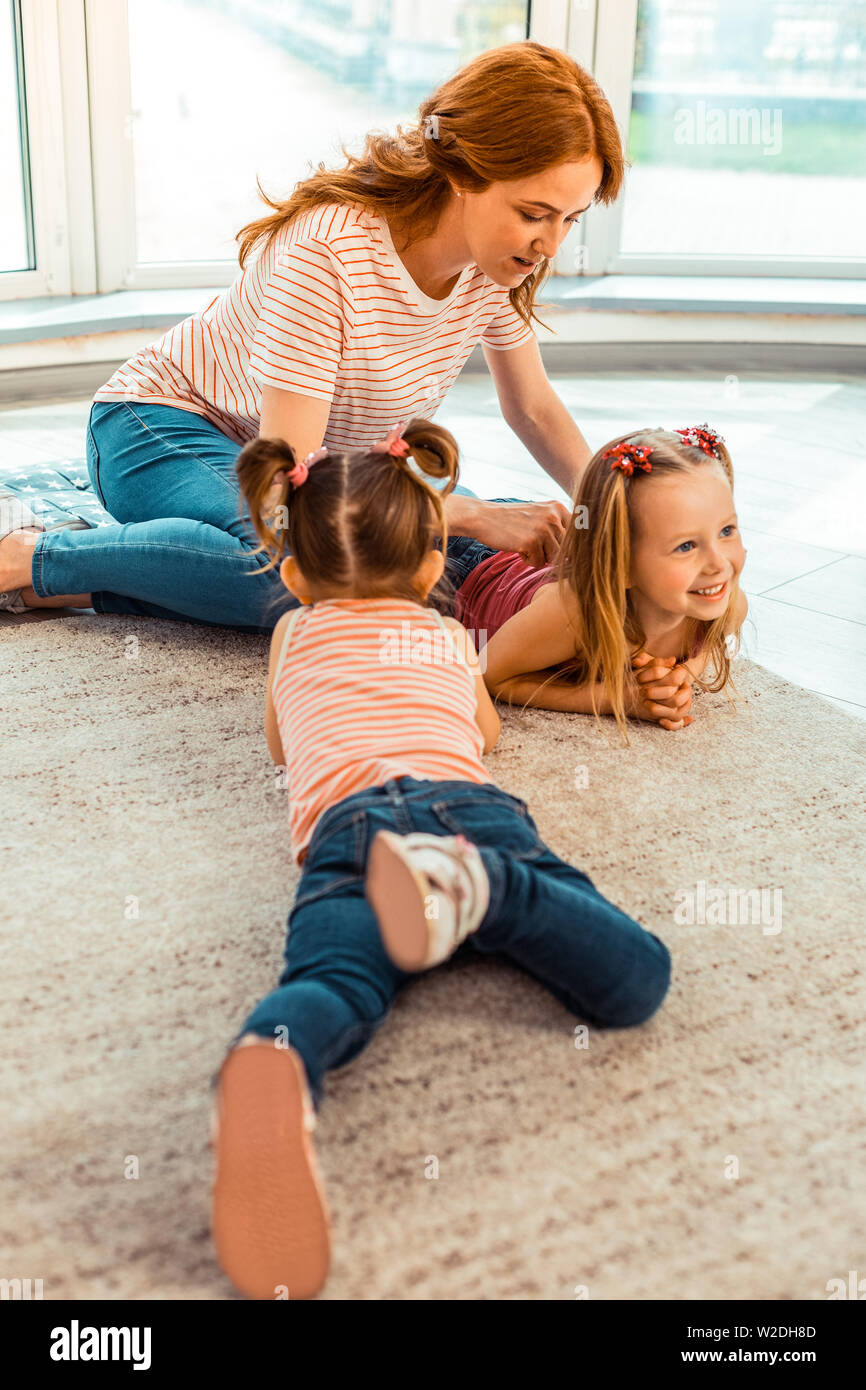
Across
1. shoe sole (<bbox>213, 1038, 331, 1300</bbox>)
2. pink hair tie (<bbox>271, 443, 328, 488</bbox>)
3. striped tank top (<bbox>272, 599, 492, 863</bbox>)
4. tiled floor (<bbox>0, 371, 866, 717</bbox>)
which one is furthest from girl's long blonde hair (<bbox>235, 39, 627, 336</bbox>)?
shoe sole (<bbox>213, 1038, 331, 1300</bbox>)

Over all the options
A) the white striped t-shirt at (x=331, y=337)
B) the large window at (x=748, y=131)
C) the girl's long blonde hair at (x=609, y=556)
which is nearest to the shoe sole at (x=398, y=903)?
the girl's long blonde hair at (x=609, y=556)

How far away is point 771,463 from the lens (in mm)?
2543

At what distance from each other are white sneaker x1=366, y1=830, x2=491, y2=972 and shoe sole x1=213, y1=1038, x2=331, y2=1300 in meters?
0.12

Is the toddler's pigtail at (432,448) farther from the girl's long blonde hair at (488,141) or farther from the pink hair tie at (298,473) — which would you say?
the girl's long blonde hair at (488,141)

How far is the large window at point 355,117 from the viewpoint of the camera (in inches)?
113

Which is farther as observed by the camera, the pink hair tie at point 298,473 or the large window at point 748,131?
the large window at point 748,131

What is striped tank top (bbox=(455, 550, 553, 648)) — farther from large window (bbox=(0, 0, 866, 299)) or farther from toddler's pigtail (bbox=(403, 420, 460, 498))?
large window (bbox=(0, 0, 866, 299))

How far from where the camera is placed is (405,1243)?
80cm

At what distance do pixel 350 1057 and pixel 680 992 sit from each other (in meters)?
0.29

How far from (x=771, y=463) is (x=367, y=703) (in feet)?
5.62

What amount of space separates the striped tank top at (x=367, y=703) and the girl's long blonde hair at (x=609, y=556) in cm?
30

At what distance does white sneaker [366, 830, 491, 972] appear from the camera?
833mm

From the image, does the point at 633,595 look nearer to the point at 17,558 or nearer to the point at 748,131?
the point at 17,558
